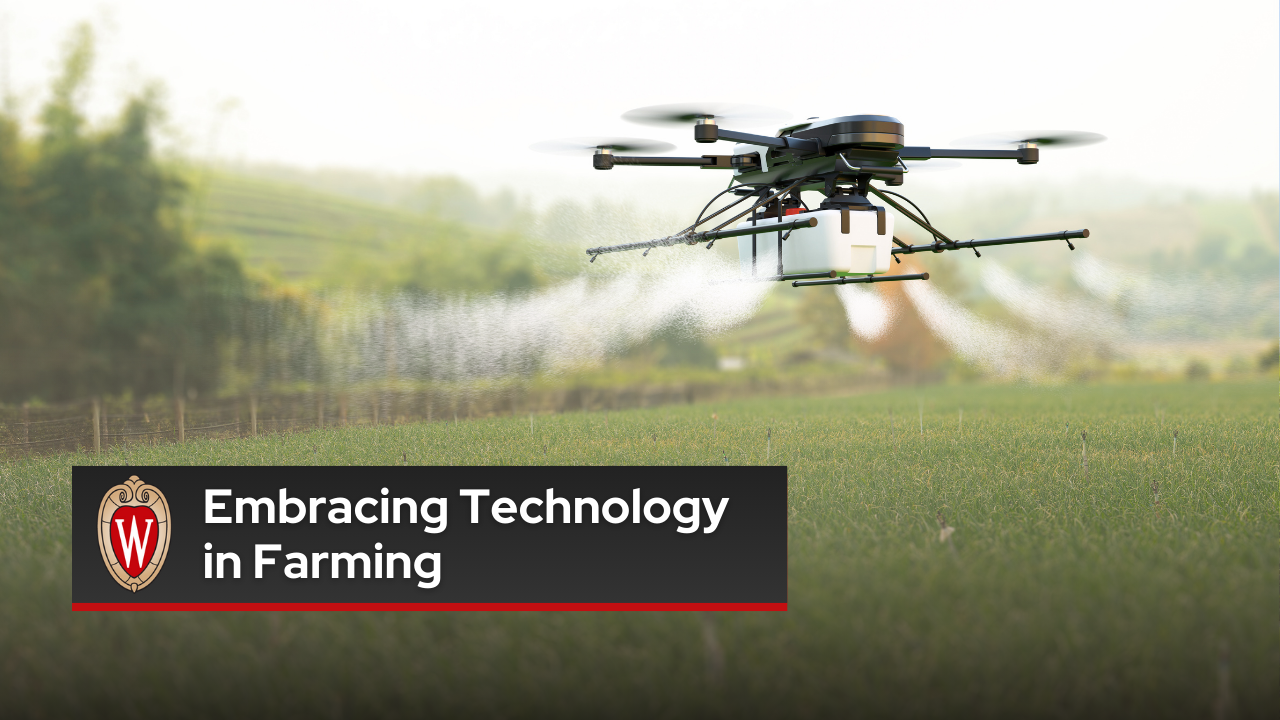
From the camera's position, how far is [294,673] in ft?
20.4

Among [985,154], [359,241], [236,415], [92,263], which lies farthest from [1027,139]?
[359,241]

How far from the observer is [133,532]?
26.2 ft

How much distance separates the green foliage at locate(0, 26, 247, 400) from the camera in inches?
1400

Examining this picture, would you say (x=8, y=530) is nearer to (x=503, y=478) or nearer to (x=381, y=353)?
(x=503, y=478)

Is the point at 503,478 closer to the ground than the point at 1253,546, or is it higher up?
higher up

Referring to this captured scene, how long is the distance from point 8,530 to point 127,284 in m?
30.6

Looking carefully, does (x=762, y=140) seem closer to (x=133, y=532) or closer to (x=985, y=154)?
(x=985, y=154)

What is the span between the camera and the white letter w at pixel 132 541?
7867 mm

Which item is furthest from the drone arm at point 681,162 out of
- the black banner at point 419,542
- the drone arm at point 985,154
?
the black banner at point 419,542

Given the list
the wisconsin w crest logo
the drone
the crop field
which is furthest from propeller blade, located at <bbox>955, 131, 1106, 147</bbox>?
the wisconsin w crest logo

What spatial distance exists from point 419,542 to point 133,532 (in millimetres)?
2262

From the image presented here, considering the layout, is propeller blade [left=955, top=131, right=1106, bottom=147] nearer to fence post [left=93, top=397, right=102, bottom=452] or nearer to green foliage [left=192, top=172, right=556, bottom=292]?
fence post [left=93, top=397, right=102, bottom=452]

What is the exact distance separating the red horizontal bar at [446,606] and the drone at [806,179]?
4.02 metres

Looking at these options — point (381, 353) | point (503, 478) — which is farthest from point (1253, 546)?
point (381, 353)
